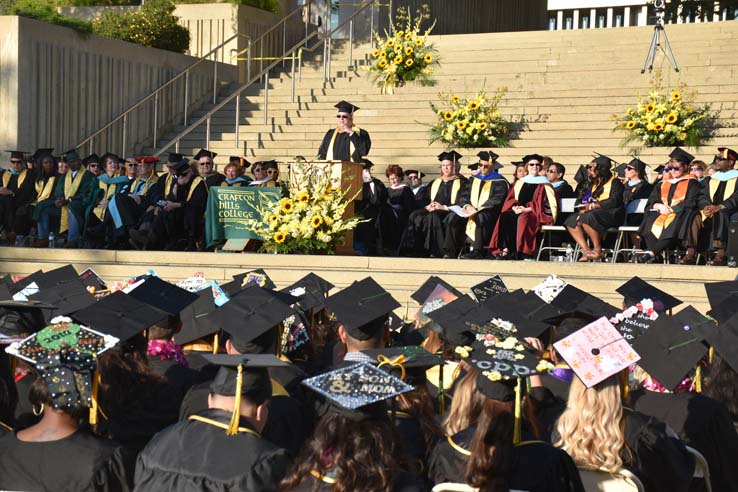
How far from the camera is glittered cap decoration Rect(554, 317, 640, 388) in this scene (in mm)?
4012

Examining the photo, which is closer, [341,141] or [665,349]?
[665,349]

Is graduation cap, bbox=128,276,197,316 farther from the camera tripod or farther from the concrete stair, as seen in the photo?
the camera tripod

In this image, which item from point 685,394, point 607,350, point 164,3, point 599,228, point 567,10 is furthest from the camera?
point 567,10

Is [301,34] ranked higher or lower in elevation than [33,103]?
higher

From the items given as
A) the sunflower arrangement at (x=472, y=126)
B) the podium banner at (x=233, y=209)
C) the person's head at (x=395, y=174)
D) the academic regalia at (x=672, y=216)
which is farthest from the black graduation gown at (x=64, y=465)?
the sunflower arrangement at (x=472, y=126)

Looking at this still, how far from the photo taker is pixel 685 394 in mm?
4770

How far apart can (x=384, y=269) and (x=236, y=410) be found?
25.0ft

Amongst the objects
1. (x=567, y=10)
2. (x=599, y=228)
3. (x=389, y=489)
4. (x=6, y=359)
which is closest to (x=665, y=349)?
(x=389, y=489)

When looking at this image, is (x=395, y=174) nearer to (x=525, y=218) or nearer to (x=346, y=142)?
(x=346, y=142)

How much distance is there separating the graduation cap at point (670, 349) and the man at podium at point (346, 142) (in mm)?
8634

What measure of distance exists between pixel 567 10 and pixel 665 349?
144 feet

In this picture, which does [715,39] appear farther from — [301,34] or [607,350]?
[607,350]

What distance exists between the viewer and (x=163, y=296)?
5.78m

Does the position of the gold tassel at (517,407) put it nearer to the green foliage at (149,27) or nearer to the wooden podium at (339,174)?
the wooden podium at (339,174)
